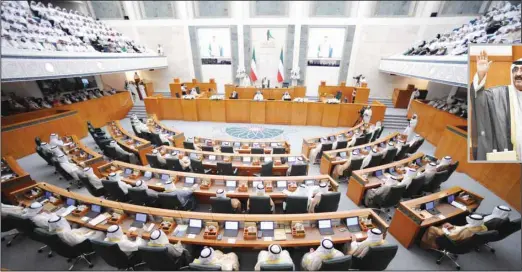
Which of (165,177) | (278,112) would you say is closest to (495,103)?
(165,177)

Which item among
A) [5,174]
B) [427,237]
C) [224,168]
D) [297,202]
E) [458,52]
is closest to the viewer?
[427,237]

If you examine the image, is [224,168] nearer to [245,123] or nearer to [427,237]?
[427,237]

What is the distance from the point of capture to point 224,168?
21.9 ft

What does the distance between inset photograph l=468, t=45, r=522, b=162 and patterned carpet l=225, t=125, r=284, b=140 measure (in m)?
8.99

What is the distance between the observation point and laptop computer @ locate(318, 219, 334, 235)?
4.30m

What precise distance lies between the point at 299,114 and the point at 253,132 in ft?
10.2

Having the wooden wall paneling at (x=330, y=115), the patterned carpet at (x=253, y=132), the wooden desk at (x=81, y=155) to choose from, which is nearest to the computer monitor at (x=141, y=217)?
the wooden desk at (x=81, y=155)

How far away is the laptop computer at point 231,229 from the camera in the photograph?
14.0ft

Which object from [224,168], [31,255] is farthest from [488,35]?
[31,255]

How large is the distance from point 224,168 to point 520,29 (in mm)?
13657

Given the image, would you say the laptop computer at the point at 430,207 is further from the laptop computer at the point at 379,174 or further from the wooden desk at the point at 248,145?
the wooden desk at the point at 248,145

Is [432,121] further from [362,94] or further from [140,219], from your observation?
[140,219]

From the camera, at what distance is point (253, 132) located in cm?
1216

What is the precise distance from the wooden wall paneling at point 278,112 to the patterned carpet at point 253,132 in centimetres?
85
